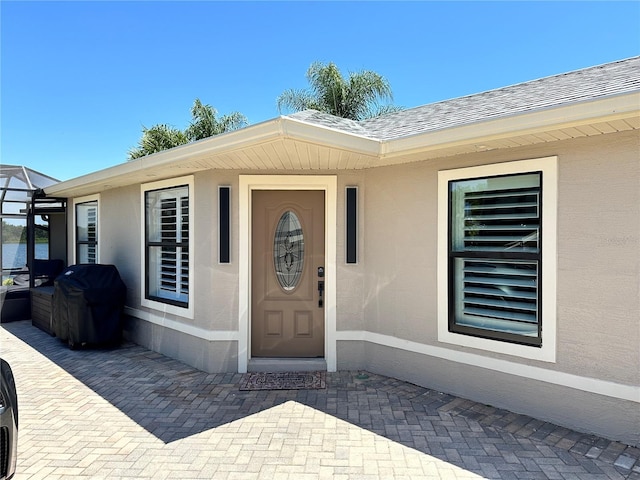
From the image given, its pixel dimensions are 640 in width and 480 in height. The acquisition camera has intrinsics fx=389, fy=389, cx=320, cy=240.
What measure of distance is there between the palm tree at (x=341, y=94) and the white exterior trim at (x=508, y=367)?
14.5 metres

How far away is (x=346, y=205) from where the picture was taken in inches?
188

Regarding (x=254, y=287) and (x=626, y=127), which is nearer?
(x=626, y=127)

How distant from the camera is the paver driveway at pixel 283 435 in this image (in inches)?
109

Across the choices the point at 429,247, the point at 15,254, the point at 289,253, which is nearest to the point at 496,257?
the point at 429,247

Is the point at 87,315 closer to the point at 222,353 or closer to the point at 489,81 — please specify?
the point at 222,353

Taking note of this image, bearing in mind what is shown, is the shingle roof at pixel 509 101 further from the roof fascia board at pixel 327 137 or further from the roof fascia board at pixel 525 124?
the roof fascia board at pixel 327 137

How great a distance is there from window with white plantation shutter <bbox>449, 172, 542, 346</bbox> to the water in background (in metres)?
9.43

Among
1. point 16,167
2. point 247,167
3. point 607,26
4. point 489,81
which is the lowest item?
point 247,167

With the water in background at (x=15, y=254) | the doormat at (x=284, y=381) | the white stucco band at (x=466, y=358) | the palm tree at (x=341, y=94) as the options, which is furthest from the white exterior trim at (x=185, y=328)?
the palm tree at (x=341, y=94)

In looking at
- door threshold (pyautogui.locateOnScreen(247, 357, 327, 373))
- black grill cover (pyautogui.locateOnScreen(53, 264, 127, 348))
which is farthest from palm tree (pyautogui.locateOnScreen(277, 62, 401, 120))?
door threshold (pyautogui.locateOnScreen(247, 357, 327, 373))

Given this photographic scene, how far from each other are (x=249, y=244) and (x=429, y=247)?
7.10 feet

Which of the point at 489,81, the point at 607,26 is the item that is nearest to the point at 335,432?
the point at 607,26

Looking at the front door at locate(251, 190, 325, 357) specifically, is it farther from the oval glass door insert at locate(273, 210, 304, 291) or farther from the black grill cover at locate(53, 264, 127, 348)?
the black grill cover at locate(53, 264, 127, 348)

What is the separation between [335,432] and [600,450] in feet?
6.74
